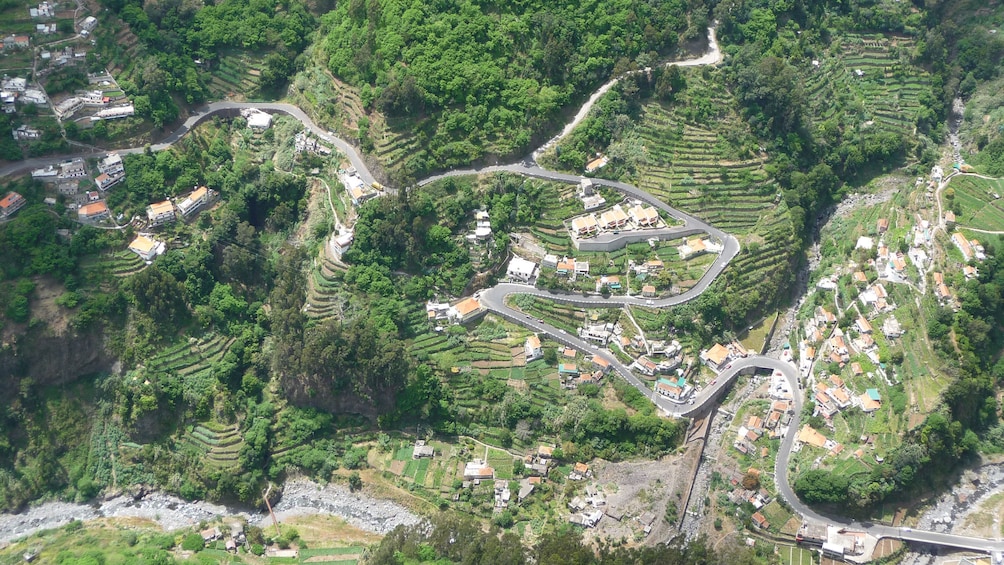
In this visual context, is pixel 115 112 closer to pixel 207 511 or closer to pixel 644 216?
pixel 207 511

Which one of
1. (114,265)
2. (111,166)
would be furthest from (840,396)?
(111,166)

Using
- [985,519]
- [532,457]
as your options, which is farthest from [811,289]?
[532,457]

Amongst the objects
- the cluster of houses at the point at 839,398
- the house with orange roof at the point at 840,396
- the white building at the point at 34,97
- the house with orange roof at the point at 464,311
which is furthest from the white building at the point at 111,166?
the house with orange roof at the point at 840,396

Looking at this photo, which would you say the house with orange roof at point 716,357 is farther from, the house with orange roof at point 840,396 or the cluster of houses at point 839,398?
the house with orange roof at point 840,396

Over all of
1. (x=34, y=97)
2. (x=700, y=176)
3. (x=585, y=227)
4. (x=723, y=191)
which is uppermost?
(x=34, y=97)

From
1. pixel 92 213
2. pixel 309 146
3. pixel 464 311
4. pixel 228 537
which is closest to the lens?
pixel 228 537

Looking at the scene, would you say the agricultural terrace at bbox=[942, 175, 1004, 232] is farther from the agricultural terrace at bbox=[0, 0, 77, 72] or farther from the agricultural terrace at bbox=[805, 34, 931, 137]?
the agricultural terrace at bbox=[0, 0, 77, 72]

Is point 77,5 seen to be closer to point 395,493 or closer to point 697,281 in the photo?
point 395,493
